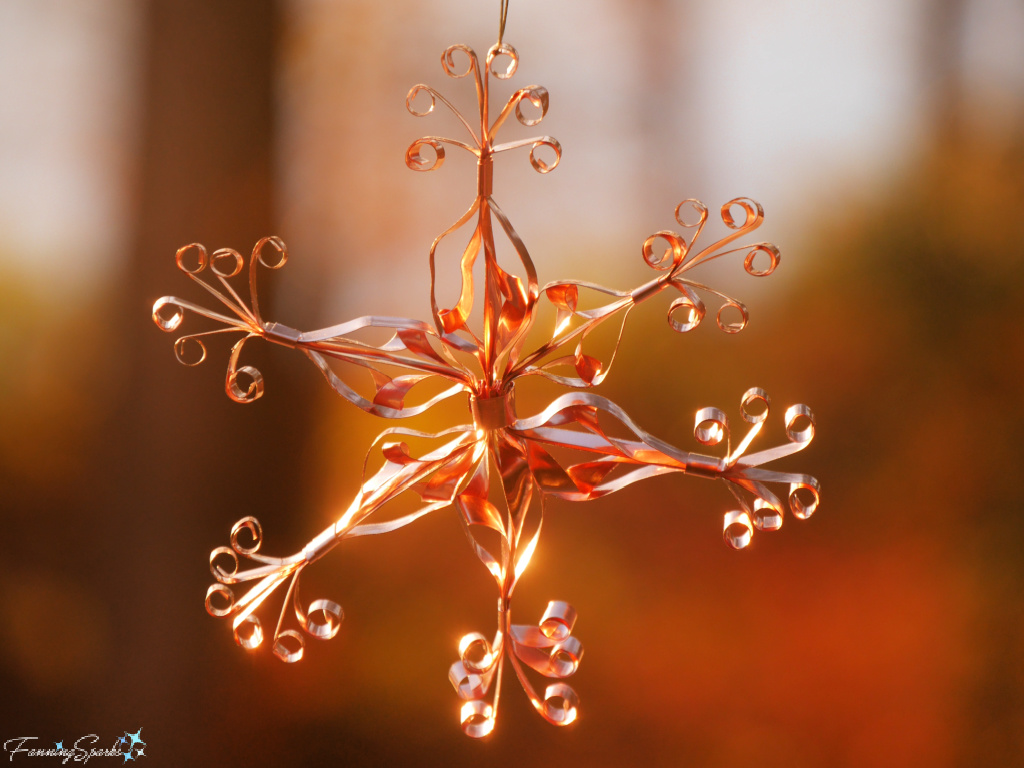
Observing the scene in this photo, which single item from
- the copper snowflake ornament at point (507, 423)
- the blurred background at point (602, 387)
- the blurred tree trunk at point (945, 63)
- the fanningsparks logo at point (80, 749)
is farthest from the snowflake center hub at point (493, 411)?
the fanningsparks logo at point (80, 749)

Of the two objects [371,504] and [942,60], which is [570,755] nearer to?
[371,504]

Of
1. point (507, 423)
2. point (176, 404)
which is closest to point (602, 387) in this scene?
point (176, 404)

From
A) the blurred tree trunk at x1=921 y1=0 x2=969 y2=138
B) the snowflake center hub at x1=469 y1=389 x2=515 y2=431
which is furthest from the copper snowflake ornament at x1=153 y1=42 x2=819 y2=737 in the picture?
the blurred tree trunk at x1=921 y1=0 x2=969 y2=138

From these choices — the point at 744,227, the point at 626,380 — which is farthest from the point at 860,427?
the point at 744,227

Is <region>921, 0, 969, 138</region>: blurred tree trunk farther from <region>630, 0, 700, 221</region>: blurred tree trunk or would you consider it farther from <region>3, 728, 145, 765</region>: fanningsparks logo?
<region>3, 728, 145, 765</region>: fanningsparks logo

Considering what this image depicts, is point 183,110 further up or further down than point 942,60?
further down

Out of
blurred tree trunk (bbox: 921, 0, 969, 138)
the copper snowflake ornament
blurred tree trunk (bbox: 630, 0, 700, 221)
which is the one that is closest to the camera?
the copper snowflake ornament

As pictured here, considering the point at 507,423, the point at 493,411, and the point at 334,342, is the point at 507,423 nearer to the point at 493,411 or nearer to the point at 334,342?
the point at 493,411
